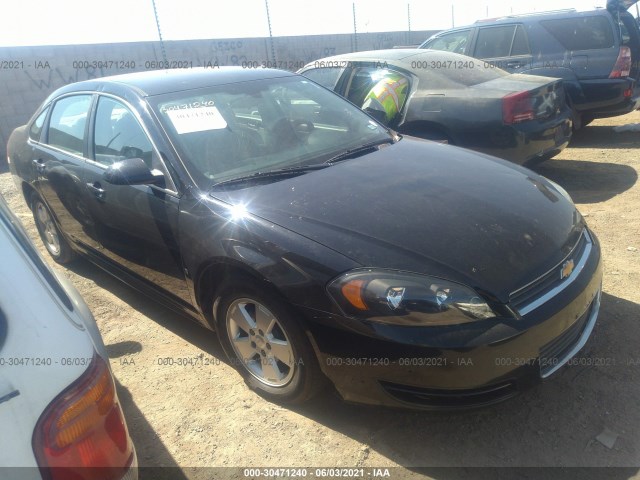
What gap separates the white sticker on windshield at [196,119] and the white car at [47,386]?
165 cm

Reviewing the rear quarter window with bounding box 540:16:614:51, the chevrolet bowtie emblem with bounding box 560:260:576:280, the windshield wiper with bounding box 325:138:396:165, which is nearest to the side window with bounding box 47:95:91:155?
the windshield wiper with bounding box 325:138:396:165

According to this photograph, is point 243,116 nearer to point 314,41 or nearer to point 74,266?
point 74,266

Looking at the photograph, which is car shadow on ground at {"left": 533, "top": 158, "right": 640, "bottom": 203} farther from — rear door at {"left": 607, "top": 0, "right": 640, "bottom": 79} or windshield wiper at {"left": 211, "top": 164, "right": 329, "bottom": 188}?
windshield wiper at {"left": 211, "top": 164, "right": 329, "bottom": 188}

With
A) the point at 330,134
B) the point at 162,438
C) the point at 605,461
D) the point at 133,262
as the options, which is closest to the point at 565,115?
the point at 330,134

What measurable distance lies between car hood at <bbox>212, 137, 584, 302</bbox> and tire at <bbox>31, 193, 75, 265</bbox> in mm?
2518

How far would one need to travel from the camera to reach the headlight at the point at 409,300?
207cm

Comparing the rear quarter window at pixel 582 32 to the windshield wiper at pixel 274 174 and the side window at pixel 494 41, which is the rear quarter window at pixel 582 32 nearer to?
the side window at pixel 494 41

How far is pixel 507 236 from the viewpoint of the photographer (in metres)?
2.39

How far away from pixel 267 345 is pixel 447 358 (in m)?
0.94

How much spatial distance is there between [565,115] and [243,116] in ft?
12.2

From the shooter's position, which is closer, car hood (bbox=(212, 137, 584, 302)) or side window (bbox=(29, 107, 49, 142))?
car hood (bbox=(212, 137, 584, 302))

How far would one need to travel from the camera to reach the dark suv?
6.76 meters

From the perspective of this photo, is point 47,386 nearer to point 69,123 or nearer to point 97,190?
point 97,190

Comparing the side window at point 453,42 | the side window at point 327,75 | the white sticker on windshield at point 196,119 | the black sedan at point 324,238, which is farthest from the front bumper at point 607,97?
the white sticker on windshield at point 196,119
